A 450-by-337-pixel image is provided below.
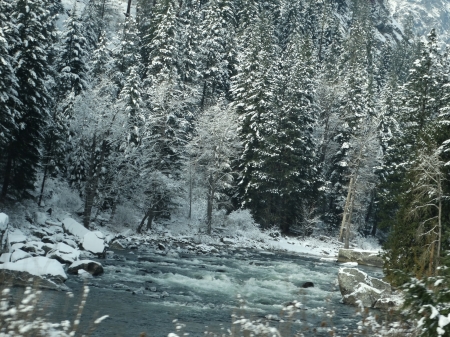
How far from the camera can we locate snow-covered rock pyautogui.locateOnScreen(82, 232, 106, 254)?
971 inches

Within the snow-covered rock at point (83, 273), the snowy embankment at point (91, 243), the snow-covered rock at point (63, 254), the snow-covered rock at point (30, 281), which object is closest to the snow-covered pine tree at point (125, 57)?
the snowy embankment at point (91, 243)

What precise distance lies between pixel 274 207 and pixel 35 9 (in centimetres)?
2779

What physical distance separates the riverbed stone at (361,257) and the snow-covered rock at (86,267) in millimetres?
22066

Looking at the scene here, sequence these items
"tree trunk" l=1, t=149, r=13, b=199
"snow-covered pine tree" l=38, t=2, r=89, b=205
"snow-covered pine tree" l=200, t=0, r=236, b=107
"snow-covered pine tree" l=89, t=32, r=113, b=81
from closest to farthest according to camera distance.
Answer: "tree trunk" l=1, t=149, r=13, b=199 < "snow-covered pine tree" l=38, t=2, r=89, b=205 < "snow-covered pine tree" l=89, t=32, r=113, b=81 < "snow-covered pine tree" l=200, t=0, r=236, b=107

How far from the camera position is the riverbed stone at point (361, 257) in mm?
35594

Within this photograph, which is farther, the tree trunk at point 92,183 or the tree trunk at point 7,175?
the tree trunk at point 92,183

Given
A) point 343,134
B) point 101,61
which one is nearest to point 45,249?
point 101,61

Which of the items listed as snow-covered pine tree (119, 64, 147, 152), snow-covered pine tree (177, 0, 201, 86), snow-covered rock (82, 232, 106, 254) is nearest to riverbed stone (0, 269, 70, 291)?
snow-covered rock (82, 232, 106, 254)

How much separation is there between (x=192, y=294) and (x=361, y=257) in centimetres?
2152

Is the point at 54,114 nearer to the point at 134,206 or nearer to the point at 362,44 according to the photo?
the point at 134,206

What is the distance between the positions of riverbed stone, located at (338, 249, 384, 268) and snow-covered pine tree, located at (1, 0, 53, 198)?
941 inches

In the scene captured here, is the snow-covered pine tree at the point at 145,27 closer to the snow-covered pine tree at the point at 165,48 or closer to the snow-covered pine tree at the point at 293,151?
the snow-covered pine tree at the point at 165,48

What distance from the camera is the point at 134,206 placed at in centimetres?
3916

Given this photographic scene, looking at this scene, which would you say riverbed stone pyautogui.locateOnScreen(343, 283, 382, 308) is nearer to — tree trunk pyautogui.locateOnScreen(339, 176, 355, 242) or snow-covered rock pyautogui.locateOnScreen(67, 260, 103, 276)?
snow-covered rock pyautogui.locateOnScreen(67, 260, 103, 276)
